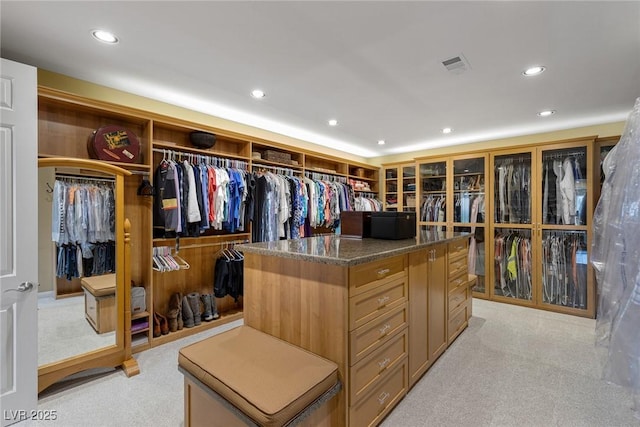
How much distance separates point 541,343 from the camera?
2.83 metres

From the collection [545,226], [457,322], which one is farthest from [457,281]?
[545,226]

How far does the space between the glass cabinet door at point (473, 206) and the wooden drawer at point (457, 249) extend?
1.48 meters

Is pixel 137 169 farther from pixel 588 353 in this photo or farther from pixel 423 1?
pixel 588 353

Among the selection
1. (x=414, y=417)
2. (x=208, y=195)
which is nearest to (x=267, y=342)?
(x=414, y=417)

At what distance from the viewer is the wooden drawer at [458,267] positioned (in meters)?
2.71

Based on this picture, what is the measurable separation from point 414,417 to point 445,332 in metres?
0.98

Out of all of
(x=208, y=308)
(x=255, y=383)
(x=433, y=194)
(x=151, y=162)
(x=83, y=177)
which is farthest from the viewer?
(x=433, y=194)

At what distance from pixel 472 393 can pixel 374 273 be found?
130 cm

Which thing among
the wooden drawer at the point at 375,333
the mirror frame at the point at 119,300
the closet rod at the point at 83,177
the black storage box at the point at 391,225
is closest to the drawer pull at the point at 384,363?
the wooden drawer at the point at 375,333

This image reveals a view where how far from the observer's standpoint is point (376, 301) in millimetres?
1648

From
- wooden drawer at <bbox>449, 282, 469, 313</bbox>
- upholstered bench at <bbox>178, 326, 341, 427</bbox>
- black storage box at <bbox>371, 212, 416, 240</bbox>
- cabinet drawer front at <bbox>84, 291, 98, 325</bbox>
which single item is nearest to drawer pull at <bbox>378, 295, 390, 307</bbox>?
upholstered bench at <bbox>178, 326, 341, 427</bbox>

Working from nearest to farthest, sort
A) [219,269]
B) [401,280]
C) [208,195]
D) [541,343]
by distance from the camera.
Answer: [401,280]
[541,343]
[208,195]
[219,269]

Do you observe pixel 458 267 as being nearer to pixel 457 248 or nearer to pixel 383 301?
pixel 457 248

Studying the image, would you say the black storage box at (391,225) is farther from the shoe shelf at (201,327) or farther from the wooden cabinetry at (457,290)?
the shoe shelf at (201,327)
